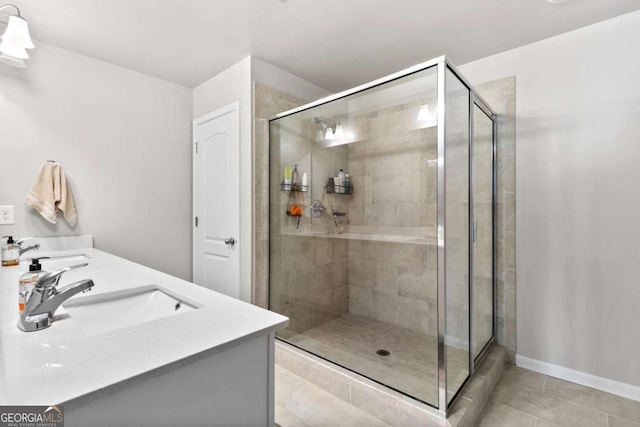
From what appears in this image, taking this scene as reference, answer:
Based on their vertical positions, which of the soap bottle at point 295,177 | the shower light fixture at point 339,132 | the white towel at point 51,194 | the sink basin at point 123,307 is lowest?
the sink basin at point 123,307

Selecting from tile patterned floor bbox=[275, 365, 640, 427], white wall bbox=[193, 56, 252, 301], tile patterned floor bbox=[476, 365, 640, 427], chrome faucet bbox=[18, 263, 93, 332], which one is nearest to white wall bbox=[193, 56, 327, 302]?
white wall bbox=[193, 56, 252, 301]

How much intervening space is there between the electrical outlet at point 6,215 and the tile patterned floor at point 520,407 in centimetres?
211

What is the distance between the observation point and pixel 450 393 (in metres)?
1.61

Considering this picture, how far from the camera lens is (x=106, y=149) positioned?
255 centimetres

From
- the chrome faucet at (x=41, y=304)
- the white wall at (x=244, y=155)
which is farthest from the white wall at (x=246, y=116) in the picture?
the chrome faucet at (x=41, y=304)

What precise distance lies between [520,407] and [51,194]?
10.9 ft

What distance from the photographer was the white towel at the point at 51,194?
7.15ft

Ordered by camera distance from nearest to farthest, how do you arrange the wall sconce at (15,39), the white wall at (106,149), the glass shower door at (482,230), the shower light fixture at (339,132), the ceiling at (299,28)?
the wall sconce at (15,39) < the ceiling at (299,28) < the glass shower door at (482,230) < the white wall at (106,149) < the shower light fixture at (339,132)

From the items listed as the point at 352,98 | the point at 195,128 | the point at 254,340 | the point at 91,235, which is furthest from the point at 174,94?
the point at 254,340

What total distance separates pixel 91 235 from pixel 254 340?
7.43 feet

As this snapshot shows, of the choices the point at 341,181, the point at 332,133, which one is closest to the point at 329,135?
the point at 332,133

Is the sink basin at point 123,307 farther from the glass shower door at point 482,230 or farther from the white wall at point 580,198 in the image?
the white wall at point 580,198

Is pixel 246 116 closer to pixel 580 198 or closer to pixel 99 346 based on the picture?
pixel 99 346

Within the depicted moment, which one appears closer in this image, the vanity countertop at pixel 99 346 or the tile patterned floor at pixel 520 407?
the vanity countertop at pixel 99 346
